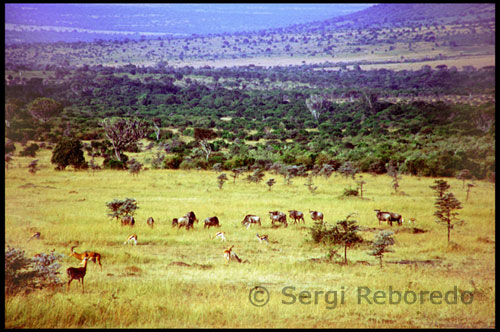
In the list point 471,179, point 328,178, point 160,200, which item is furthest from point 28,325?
point 471,179

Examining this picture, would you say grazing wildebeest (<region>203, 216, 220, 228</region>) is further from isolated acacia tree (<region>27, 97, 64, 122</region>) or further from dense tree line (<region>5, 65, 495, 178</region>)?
isolated acacia tree (<region>27, 97, 64, 122</region>)

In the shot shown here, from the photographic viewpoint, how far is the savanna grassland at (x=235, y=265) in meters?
8.18

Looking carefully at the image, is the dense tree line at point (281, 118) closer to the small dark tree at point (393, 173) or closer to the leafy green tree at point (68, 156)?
the small dark tree at point (393, 173)

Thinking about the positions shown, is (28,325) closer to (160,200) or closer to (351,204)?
(160,200)

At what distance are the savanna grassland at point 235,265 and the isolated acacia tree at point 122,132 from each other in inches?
807

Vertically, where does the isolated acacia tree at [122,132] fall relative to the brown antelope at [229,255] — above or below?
Answer: above

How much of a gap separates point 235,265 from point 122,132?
3763 centimetres

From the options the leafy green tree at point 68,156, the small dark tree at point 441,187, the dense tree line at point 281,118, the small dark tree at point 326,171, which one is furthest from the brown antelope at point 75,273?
the leafy green tree at point 68,156

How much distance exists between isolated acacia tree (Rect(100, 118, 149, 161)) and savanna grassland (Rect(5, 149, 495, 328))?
20.5m

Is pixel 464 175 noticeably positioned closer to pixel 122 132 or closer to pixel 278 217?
pixel 278 217

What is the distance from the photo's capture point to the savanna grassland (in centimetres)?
818

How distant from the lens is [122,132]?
45.6 meters

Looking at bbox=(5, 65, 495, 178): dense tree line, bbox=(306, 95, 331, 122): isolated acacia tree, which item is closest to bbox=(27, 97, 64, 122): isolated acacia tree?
bbox=(5, 65, 495, 178): dense tree line

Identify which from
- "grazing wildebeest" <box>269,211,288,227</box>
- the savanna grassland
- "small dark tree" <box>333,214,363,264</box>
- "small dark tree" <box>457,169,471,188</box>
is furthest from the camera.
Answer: "small dark tree" <box>457,169,471,188</box>
